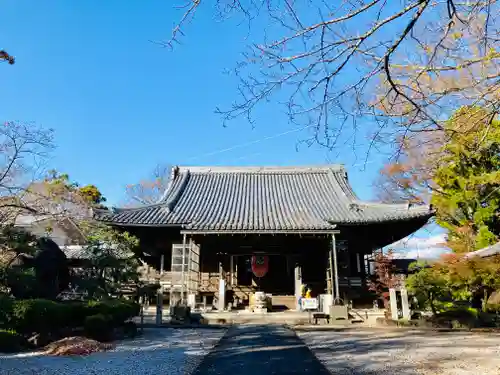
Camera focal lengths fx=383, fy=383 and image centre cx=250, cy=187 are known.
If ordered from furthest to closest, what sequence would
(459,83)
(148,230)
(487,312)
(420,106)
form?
(148,230) < (487,312) < (459,83) < (420,106)

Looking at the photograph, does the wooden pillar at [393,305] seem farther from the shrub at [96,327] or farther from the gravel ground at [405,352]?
the shrub at [96,327]

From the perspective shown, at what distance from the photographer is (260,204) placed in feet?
61.1

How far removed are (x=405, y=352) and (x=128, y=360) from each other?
4.76 meters

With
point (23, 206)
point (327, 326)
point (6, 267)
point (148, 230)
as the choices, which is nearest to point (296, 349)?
point (327, 326)

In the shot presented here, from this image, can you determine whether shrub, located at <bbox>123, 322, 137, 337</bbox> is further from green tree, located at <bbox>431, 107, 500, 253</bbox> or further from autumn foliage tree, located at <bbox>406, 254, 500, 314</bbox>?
green tree, located at <bbox>431, 107, 500, 253</bbox>

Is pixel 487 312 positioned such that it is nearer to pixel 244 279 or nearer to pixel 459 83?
pixel 244 279

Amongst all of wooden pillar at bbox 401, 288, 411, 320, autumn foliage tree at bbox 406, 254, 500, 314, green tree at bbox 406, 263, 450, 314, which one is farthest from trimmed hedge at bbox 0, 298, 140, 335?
autumn foliage tree at bbox 406, 254, 500, 314

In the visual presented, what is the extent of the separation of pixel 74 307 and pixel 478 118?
8.67m

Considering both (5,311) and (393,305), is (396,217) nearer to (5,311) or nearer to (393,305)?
(393,305)

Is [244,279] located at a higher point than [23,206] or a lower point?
lower

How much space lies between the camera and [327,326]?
11133 mm

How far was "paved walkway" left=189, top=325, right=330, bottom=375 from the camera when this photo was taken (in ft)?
17.1

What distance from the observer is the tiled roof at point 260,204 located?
1556cm

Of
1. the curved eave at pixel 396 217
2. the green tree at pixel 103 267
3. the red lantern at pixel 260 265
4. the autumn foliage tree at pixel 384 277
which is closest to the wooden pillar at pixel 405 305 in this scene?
the autumn foliage tree at pixel 384 277
